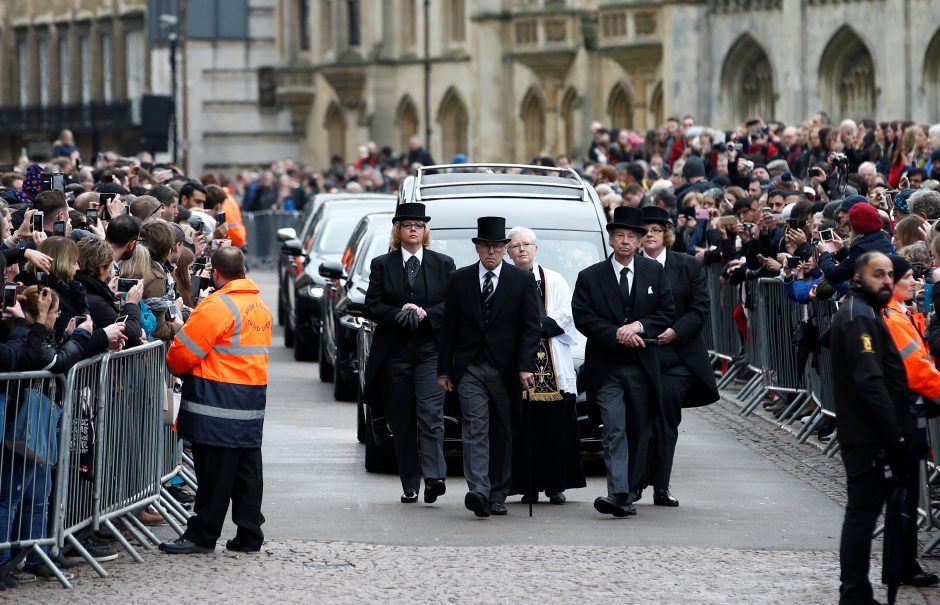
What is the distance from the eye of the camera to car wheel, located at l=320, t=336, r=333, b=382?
815 inches

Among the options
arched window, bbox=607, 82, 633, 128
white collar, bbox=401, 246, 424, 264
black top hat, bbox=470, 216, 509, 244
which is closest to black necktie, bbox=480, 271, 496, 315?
black top hat, bbox=470, 216, 509, 244

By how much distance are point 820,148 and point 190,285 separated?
11473 mm

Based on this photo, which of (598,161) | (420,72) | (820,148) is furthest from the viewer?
(420,72)

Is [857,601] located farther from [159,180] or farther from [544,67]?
[544,67]

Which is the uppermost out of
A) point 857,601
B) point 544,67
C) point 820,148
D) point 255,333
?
point 544,67

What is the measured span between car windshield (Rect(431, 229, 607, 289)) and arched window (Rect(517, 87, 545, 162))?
38.1 metres

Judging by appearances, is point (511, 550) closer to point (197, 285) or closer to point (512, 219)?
point (512, 219)

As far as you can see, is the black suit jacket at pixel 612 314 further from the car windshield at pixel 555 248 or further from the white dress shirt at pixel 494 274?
the car windshield at pixel 555 248

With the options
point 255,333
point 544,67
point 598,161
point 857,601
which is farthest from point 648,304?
point 544,67

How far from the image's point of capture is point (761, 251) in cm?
1862

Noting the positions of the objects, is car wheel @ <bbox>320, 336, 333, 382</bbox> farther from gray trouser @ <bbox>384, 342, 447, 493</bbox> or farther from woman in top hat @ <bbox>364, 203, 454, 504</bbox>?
gray trouser @ <bbox>384, 342, 447, 493</bbox>

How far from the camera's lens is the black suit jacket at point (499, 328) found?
13.0 meters

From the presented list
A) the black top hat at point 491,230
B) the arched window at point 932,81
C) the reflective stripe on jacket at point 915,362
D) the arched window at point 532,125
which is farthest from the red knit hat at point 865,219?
the arched window at point 532,125

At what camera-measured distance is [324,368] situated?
20.8m
